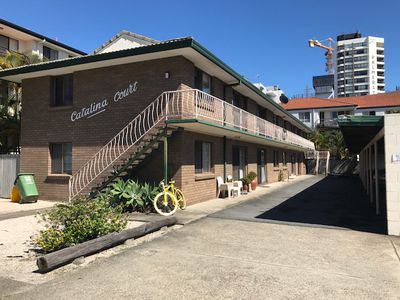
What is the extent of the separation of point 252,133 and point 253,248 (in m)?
11.0

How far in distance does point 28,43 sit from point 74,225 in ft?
91.8

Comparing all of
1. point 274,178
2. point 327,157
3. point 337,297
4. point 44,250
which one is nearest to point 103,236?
point 44,250

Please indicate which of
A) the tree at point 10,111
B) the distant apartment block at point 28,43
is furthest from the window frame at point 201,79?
the distant apartment block at point 28,43

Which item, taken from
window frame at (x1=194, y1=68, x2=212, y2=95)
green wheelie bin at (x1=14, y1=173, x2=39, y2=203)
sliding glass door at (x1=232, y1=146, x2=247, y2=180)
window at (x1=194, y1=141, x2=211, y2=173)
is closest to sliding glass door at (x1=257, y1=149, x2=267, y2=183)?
sliding glass door at (x1=232, y1=146, x2=247, y2=180)

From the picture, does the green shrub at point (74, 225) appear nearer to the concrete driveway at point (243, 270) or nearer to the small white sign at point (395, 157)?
the concrete driveway at point (243, 270)

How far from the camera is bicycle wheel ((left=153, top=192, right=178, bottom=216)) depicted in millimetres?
11339

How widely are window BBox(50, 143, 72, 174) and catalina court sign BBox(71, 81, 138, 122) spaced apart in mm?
1358

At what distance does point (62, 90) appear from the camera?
52.6ft

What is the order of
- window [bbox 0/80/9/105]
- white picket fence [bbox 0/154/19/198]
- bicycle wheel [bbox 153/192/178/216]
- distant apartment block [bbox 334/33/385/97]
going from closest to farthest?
bicycle wheel [bbox 153/192/178/216] < white picket fence [bbox 0/154/19/198] < window [bbox 0/80/9/105] < distant apartment block [bbox 334/33/385/97]

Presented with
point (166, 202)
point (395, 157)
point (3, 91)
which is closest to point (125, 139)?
point (166, 202)

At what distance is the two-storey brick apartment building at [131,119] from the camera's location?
42.2 feet

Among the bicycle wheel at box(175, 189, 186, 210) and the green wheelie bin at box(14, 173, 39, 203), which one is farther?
the green wheelie bin at box(14, 173, 39, 203)

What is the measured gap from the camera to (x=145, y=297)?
4.67m

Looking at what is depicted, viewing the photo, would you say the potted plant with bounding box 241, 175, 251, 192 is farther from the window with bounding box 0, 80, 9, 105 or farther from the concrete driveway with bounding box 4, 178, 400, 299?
the window with bounding box 0, 80, 9, 105
